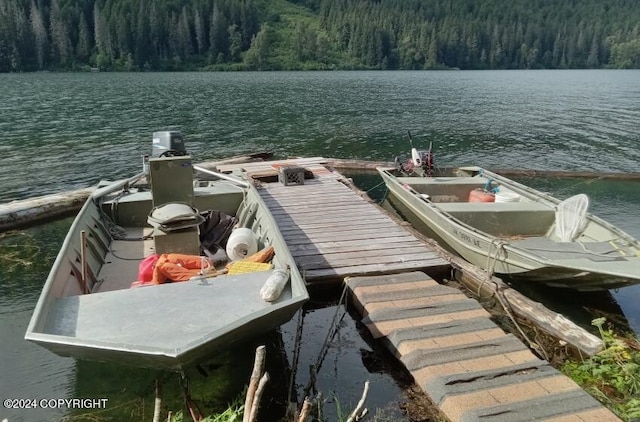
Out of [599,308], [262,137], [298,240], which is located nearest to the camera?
[599,308]

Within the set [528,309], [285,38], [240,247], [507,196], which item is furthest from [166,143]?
[285,38]

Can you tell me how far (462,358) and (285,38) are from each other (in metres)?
138

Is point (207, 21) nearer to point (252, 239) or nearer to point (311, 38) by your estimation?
point (311, 38)

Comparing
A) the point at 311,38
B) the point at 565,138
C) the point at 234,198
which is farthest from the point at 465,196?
the point at 311,38

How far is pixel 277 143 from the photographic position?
1054 inches

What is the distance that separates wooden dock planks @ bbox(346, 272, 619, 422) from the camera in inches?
215

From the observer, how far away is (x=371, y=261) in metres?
9.50

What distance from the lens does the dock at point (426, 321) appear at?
557cm

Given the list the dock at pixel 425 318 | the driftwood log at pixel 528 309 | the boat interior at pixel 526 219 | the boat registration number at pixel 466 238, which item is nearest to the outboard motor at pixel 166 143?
the dock at pixel 425 318

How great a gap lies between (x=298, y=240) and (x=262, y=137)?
18970 millimetres

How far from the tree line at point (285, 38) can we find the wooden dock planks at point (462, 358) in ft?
367

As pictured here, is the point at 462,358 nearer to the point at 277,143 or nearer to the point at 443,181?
the point at 443,181

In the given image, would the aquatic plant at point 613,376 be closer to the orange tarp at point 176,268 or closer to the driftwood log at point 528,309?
the driftwood log at point 528,309

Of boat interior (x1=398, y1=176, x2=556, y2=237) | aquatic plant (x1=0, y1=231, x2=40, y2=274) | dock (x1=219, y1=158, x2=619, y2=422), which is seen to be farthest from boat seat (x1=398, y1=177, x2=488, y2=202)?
aquatic plant (x1=0, y1=231, x2=40, y2=274)
